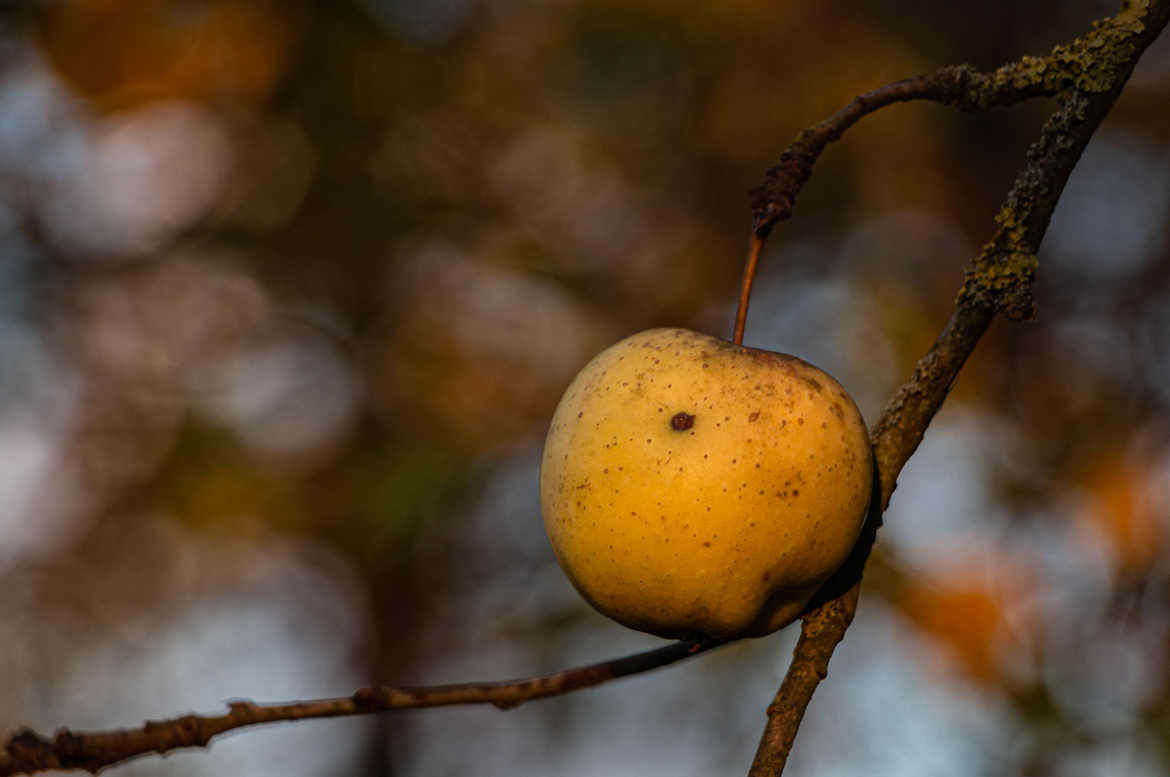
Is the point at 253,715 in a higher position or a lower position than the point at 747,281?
lower

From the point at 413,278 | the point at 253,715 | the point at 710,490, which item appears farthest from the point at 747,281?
the point at 413,278

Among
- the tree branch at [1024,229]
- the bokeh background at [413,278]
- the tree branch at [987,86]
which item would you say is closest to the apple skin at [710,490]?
the tree branch at [1024,229]

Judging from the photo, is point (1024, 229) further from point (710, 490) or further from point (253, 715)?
point (253, 715)

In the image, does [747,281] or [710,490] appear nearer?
[710,490]

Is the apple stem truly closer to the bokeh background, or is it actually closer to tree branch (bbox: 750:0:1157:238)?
tree branch (bbox: 750:0:1157:238)

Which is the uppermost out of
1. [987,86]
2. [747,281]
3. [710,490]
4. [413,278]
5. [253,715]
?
[413,278]

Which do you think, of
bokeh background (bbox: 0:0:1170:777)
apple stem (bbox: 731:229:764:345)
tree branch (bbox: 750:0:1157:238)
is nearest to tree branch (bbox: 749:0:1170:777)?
tree branch (bbox: 750:0:1157:238)
